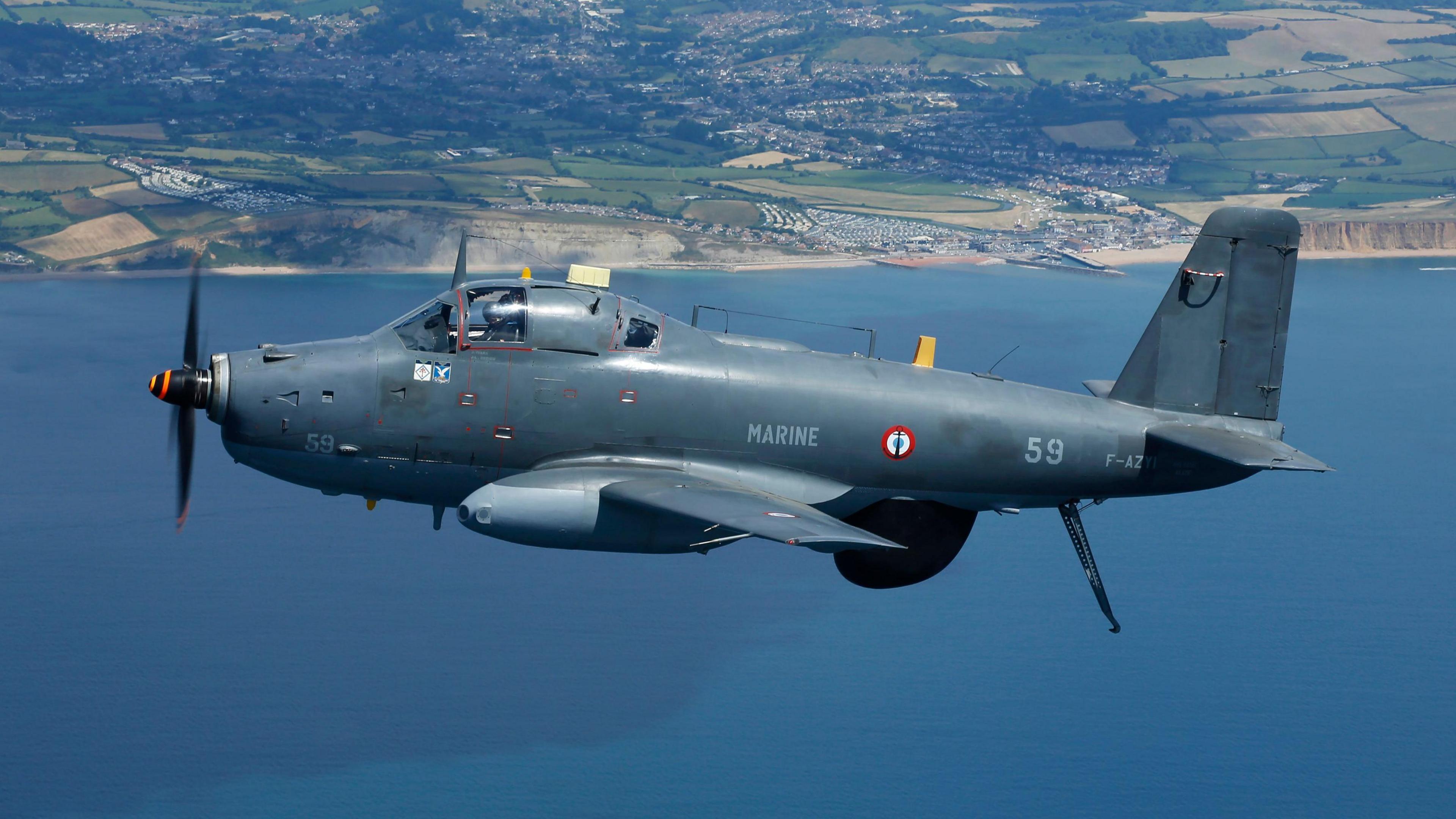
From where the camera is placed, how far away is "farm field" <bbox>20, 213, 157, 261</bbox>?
159 m

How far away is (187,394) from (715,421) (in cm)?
959

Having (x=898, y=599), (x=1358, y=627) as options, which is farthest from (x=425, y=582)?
(x=1358, y=627)

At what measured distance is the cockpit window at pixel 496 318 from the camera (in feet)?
82.2

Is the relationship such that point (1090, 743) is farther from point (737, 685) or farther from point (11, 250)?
point (11, 250)

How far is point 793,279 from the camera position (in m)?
160

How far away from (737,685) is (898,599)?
17.7 meters

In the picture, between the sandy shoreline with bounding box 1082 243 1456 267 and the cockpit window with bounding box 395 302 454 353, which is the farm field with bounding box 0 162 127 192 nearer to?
the sandy shoreline with bounding box 1082 243 1456 267

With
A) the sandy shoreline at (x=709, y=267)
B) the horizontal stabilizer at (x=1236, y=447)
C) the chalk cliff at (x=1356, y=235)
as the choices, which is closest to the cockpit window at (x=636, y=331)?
the horizontal stabilizer at (x=1236, y=447)

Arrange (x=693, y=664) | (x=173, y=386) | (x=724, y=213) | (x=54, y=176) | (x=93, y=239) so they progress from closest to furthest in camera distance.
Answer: (x=173, y=386), (x=693, y=664), (x=93, y=239), (x=54, y=176), (x=724, y=213)

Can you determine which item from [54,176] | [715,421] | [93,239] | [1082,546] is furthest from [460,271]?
[54,176]

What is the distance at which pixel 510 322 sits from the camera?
2511cm

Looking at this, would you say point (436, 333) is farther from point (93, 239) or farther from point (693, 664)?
point (93, 239)

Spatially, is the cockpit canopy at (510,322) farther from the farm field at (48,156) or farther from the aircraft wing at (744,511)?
the farm field at (48,156)

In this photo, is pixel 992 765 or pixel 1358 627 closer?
pixel 992 765
